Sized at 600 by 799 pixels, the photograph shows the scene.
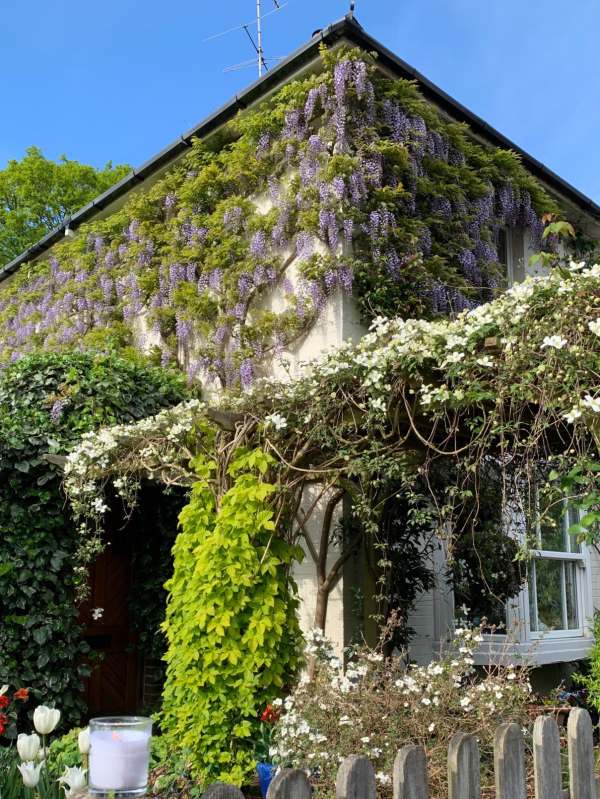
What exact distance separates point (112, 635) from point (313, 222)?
4.19 m

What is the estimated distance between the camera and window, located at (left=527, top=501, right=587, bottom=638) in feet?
24.7

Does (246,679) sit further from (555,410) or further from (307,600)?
(555,410)

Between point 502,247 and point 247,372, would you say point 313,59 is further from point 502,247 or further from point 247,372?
point 502,247

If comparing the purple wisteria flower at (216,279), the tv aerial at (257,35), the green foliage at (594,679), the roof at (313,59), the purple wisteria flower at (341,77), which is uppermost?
the tv aerial at (257,35)

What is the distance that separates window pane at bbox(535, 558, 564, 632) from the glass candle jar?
6.46m

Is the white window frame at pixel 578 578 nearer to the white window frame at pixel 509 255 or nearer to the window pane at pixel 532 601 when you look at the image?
the window pane at pixel 532 601

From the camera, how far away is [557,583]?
793 cm

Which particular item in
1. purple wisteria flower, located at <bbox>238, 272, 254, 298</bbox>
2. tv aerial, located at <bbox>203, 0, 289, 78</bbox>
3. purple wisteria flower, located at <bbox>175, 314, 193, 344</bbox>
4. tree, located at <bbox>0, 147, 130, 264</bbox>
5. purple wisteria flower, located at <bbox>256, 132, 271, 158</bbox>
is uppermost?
tree, located at <bbox>0, 147, 130, 264</bbox>

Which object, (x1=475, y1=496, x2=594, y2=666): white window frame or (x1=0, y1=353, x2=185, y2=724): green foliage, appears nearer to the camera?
(x1=0, y1=353, x2=185, y2=724): green foliage

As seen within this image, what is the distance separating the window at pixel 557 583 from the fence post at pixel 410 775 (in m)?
5.50

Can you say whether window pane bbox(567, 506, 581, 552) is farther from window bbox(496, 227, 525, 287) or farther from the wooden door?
the wooden door

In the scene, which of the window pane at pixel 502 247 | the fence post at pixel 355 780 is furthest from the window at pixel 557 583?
the fence post at pixel 355 780

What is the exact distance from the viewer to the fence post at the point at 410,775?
221 centimetres

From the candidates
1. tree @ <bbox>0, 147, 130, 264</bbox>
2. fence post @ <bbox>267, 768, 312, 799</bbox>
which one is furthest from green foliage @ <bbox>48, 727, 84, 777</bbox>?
tree @ <bbox>0, 147, 130, 264</bbox>
